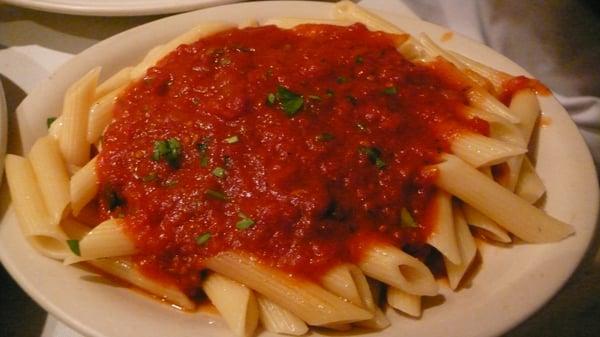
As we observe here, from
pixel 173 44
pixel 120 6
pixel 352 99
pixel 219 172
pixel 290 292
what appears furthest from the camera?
pixel 120 6

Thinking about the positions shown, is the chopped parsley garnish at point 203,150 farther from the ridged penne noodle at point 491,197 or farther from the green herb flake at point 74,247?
the ridged penne noodle at point 491,197

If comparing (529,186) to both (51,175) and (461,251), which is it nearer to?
(461,251)

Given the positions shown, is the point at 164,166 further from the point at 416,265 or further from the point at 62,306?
the point at 416,265

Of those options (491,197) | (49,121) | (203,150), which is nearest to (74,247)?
(203,150)

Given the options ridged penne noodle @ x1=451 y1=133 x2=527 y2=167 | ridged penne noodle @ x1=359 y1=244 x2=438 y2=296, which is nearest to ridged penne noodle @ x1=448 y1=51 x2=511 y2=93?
ridged penne noodle @ x1=451 y1=133 x2=527 y2=167

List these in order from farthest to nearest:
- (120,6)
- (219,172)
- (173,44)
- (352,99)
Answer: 1. (120,6)
2. (173,44)
3. (352,99)
4. (219,172)

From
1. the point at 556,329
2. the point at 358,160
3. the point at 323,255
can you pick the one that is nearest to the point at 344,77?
the point at 358,160
